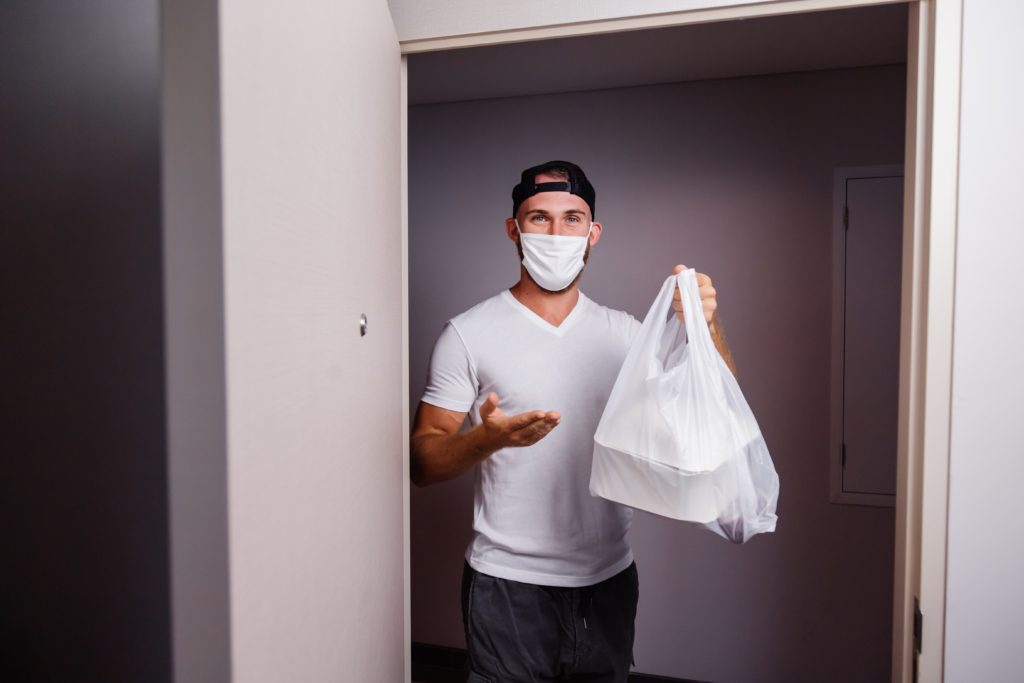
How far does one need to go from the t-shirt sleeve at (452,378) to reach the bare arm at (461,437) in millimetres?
21

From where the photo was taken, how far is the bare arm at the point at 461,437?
2.66 feet

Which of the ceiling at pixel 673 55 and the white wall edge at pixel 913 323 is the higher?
the ceiling at pixel 673 55

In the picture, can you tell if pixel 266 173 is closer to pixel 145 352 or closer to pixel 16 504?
pixel 145 352

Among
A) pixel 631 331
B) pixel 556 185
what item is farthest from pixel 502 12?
pixel 631 331

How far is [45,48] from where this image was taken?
15.8 inches

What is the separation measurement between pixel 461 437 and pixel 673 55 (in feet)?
4.75

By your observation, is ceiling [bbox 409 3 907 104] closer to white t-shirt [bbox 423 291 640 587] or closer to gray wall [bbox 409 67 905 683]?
gray wall [bbox 409 67 905 683]

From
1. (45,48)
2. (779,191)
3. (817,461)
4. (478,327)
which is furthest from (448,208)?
(45,48)

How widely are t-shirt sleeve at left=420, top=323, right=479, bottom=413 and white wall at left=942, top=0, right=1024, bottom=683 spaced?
860 millimetres

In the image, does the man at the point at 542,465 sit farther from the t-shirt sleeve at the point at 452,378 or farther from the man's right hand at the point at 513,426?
the man's right hand at the point at 513,426

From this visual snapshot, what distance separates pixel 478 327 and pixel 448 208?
1.06 meters

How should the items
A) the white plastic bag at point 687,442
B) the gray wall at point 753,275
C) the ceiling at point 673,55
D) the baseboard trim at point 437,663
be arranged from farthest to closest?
the baseboard trim at point 437,663 → the gray wall at point 753,275 → the ceiling at point 673,55 → the white plastic bag at point 687,442

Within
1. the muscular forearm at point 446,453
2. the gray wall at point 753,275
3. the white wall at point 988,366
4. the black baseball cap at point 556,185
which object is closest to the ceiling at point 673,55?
the gray wall at point 753,275

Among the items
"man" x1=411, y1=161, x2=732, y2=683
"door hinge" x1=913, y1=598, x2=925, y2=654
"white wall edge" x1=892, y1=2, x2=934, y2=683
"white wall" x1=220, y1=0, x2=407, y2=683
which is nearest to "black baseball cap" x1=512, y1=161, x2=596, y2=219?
"man" x1=411, y1=161, x2=732, y2=683
